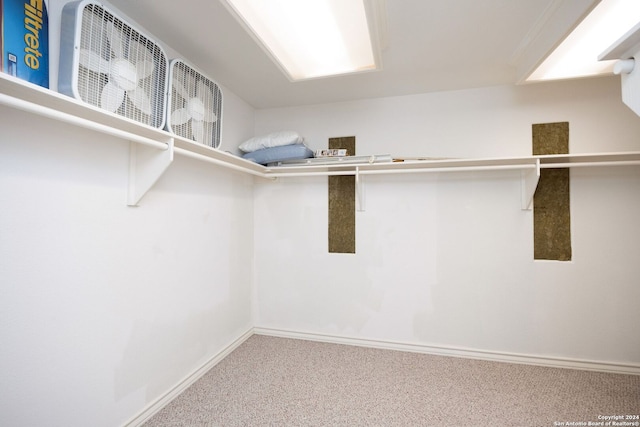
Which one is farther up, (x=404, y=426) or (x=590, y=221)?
(x=590, y=221)

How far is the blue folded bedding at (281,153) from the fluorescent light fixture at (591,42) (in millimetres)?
1537

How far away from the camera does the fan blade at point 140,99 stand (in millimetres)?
1243

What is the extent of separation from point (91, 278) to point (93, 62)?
2.90ft

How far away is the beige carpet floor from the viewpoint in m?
1.52

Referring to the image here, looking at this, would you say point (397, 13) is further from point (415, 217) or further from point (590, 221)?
point (590, 221)

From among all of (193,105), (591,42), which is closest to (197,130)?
(193,105)

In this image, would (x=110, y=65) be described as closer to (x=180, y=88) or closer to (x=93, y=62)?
(x=93, y=62)

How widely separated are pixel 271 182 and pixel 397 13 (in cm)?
159

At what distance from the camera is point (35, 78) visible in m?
1.02

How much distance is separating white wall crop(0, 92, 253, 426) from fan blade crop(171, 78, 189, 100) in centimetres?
38

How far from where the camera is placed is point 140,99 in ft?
4.20

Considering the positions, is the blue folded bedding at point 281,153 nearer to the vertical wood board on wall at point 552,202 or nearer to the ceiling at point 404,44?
the ceiling at point 404,44

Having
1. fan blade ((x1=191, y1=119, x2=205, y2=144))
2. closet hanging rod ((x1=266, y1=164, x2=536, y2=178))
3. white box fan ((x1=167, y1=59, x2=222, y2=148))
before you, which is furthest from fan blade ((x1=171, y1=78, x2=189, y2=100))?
closet hanging rod ((x1=266, y1=164, x2=536, y2=178))

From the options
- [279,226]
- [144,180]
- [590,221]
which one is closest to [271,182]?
[279,226]
